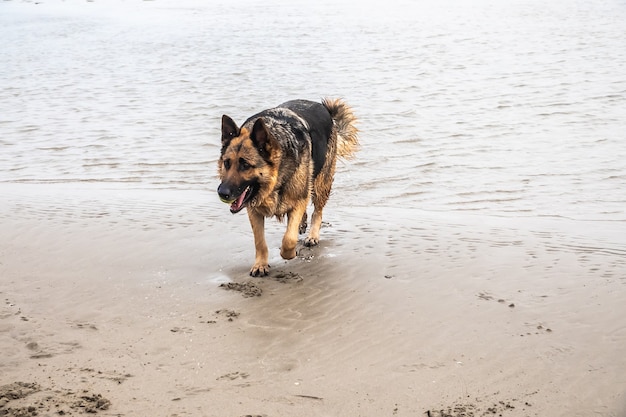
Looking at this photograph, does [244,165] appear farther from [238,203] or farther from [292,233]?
[292,233]

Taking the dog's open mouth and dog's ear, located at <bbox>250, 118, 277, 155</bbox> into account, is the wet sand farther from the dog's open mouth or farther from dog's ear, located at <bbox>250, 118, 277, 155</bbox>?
dog's ear, located at <bbox>250, 118, 277, 155</bbox>

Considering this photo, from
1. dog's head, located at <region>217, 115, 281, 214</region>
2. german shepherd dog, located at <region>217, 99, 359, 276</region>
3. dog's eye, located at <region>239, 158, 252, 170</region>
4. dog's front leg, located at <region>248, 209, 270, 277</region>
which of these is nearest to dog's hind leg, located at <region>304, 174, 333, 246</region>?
german shepherd dog, located at <region>217, 99, 359, 276</region>

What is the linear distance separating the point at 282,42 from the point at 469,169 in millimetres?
14975

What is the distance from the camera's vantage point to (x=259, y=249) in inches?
251

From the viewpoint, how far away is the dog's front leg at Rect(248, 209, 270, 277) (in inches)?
249

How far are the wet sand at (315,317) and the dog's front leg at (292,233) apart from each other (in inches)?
6.5

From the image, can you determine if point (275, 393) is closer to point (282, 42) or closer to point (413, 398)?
point (413, 398)

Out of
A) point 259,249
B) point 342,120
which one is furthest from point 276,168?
point 342,120

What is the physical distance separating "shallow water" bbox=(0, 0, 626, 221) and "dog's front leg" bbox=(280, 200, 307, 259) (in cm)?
229

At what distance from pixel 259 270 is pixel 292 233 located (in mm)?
433

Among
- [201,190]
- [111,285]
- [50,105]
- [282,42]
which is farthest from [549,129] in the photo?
[282,42]

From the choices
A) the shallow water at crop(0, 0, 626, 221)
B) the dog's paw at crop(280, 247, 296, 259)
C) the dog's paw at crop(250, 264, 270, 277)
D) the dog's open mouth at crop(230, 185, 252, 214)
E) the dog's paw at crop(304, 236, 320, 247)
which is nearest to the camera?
the dog's open mouth at crop(230, 185, 252, 214)

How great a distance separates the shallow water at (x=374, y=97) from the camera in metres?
9.70

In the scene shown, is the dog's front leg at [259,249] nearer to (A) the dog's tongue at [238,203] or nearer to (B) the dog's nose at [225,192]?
(A) the dog's tongue at [238,203]
